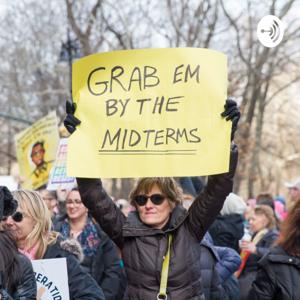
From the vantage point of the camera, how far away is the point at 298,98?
34875 mm

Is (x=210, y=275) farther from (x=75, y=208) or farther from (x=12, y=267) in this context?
(x=75, y=208)

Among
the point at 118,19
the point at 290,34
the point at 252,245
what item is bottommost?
the point at 252,245

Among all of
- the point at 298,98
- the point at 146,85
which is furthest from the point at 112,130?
the point at 298,98

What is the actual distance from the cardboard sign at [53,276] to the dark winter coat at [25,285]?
0.48m

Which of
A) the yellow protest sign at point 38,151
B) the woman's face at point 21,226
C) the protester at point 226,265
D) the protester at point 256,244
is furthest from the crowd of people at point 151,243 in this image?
the yellow protest sign at point 38,151

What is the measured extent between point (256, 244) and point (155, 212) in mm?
3000

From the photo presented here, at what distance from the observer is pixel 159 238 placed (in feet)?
11.5

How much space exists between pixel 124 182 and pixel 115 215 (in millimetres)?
20721

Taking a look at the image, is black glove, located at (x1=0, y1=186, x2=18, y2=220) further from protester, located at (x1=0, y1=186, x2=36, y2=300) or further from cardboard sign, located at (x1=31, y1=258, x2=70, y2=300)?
cardboard sign, located at (x1=31, y1=258, x2=70, y2=300)

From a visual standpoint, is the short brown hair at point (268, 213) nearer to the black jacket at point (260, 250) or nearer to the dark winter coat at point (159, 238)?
the black jacket at point (260, 250)

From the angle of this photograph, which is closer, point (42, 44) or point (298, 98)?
point (42, 44)

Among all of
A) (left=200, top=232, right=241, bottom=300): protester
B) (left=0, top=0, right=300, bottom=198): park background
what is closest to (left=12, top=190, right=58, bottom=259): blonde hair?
(left=200, top=232, right=241, bottom=300): protester

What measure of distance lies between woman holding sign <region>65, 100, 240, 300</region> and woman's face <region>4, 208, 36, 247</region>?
1.78 feet

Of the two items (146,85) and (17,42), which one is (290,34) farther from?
(146,85)
